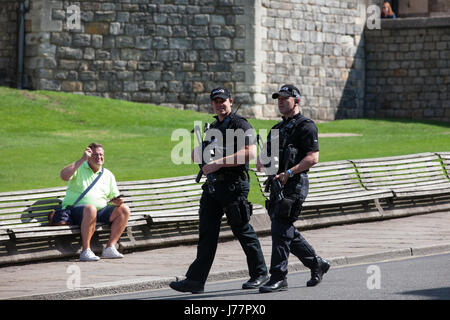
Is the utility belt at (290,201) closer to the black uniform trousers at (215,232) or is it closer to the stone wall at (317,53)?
the black uniform trousers at (215,232)

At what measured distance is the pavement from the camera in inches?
347

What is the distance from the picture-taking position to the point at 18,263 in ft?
33.6

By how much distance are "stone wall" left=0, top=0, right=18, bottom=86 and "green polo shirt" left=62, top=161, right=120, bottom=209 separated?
58.6 ft

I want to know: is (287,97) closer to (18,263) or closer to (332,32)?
(18,263)

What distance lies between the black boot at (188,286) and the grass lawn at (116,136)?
20.1ft

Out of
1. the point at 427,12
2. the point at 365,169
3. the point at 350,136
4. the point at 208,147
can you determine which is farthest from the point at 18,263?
the point at 427,12

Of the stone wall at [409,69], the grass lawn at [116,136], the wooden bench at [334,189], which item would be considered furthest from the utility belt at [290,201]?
the stone wall at [409,69]

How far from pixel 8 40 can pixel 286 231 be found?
2126 centimetres

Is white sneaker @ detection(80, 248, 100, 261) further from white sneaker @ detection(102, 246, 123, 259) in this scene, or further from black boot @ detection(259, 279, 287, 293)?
black boot @ detection(259, 279, 287, 293)

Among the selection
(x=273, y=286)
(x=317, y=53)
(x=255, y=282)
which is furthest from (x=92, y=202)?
(x=317, y=53)

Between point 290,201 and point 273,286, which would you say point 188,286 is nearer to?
point 273,286

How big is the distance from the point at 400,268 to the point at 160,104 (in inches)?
765

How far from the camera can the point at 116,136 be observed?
22203 mm

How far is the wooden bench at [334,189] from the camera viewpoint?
12882 millimetres
